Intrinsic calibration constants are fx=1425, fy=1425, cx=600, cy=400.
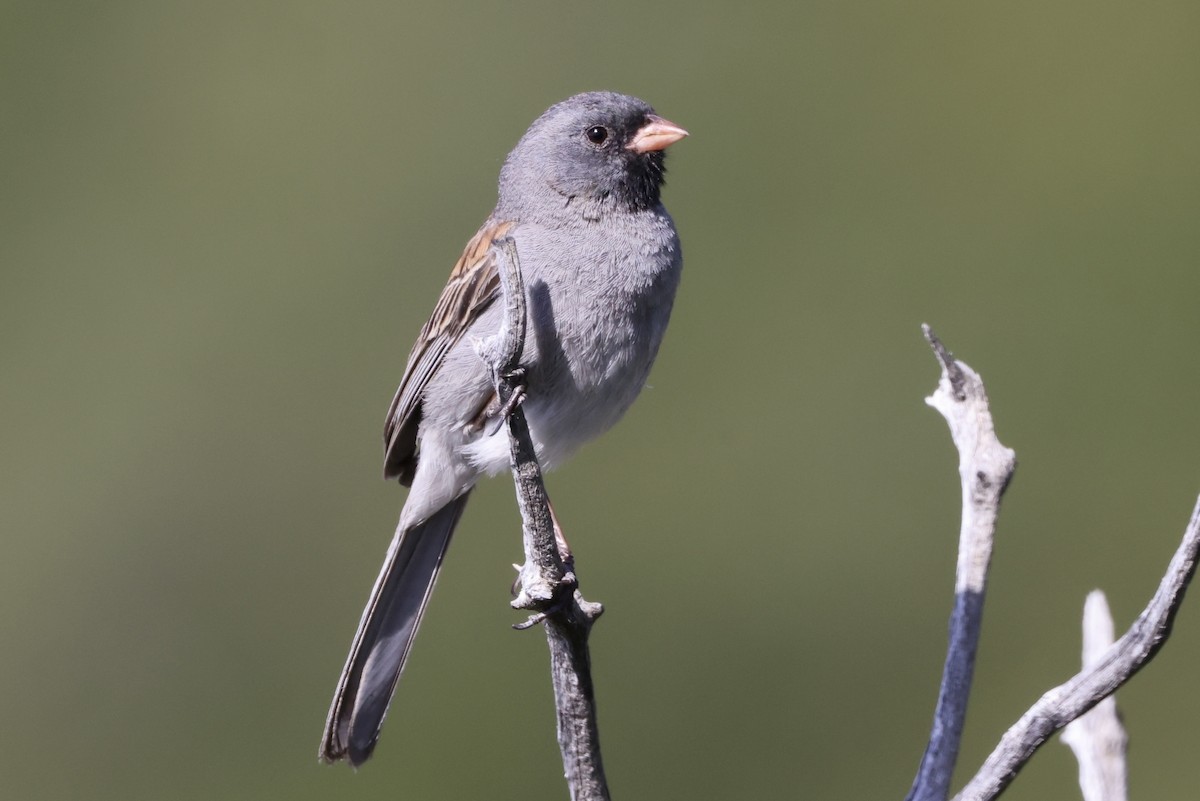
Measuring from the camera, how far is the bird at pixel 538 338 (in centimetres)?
272

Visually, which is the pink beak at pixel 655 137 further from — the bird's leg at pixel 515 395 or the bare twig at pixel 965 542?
the bare twig at pixel 965 542

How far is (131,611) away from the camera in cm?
452

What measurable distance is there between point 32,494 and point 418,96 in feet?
6.21

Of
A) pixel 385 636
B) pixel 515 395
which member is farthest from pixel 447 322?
pixel 515 395

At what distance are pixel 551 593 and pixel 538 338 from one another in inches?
27.2

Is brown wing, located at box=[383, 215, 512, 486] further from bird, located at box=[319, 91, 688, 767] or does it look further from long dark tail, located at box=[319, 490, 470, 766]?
long dark tail, located at box=[319, 490, 470, 766]

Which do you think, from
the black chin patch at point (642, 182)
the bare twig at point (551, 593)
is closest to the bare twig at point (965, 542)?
the bare twig at point (551, 593)

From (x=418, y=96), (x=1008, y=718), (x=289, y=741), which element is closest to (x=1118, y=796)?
(x=1008, y=718)

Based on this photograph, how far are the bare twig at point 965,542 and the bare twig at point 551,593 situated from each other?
0.47m

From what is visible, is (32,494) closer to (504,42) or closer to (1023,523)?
(504,42)

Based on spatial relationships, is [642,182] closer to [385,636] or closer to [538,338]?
[538,338]

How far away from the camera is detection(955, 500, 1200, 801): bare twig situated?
167cm

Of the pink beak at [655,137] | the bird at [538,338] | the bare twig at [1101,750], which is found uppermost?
the pink beak at [655,137]

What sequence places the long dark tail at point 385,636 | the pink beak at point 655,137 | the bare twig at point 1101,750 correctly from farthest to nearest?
the pink beak at point 655,137, the long dark tail at point 385,636, the bare twig at point 1101,750
